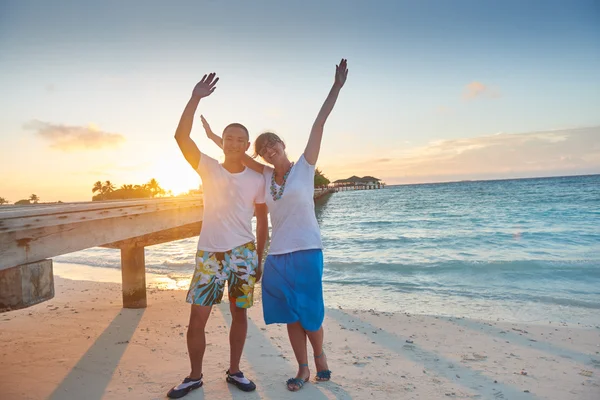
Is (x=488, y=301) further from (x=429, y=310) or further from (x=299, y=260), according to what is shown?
(x=299, y=260)

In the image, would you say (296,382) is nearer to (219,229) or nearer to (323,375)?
(323,375)

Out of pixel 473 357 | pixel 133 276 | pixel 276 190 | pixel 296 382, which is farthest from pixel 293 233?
pixel 133 276

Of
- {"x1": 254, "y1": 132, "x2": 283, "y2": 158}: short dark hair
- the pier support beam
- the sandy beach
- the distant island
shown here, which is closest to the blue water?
the sandy beach

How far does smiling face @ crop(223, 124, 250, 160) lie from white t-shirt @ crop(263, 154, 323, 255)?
1.31 ft

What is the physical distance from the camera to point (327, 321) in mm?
6086

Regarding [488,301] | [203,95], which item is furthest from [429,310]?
[203,95]

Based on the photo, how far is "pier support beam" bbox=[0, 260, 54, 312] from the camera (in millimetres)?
2664

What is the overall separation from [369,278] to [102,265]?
9.06 m

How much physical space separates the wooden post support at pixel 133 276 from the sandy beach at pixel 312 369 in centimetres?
28

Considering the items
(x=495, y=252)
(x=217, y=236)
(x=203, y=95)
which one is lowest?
(x=495, y=252)

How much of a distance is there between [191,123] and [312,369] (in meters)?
2.66

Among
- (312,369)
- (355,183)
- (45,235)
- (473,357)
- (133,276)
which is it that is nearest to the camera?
(45,235)

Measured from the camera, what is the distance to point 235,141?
3.31 m

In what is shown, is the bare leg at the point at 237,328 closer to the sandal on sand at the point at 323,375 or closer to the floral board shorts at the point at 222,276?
the floral board shorts at the point at 222,276
